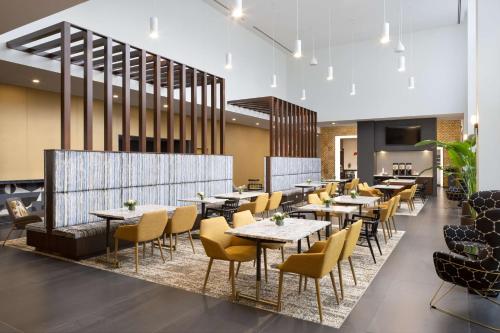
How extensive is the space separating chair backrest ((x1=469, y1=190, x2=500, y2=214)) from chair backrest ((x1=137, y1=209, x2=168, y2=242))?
4055 mm

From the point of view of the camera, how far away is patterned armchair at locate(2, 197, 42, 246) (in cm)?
629

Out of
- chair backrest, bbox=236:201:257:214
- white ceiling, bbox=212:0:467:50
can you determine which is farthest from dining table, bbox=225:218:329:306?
white ceiling, bbox=212:0:467:50

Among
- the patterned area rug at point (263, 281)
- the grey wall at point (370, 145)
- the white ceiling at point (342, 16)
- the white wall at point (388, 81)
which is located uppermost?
the white ceiling at point (342, 16)

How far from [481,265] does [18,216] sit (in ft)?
23.7

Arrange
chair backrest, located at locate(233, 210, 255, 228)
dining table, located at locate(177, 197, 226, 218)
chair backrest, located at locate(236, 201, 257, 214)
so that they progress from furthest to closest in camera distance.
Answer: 1. dining table, located at locate(177, 197, 226, 218)
2. chair backrest, located at locate(236, 201, 257, 214)
3. chair backrest, located at locate(233, 210, 255, 228)

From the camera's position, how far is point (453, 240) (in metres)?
4.28

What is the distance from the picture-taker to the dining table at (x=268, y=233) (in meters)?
3.62

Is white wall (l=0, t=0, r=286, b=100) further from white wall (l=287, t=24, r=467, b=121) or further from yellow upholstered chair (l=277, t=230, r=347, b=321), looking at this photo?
yellow upholstered chair (l=277, t=230, r=347, b=321)

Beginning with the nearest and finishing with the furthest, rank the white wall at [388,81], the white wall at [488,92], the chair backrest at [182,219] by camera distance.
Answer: the white wall at [488,92], the chair backrest at [182,219], the white wall at [388,81]

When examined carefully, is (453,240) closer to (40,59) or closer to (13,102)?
(40,59)

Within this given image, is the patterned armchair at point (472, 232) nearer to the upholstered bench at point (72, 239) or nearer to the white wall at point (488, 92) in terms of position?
the white wall at point (488, 92)

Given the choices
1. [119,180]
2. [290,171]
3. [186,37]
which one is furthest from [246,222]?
[290,171]

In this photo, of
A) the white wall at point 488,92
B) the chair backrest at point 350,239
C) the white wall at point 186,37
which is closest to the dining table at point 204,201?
the chair backrest at point 350,239

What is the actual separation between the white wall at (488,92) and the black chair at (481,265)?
1529mm
